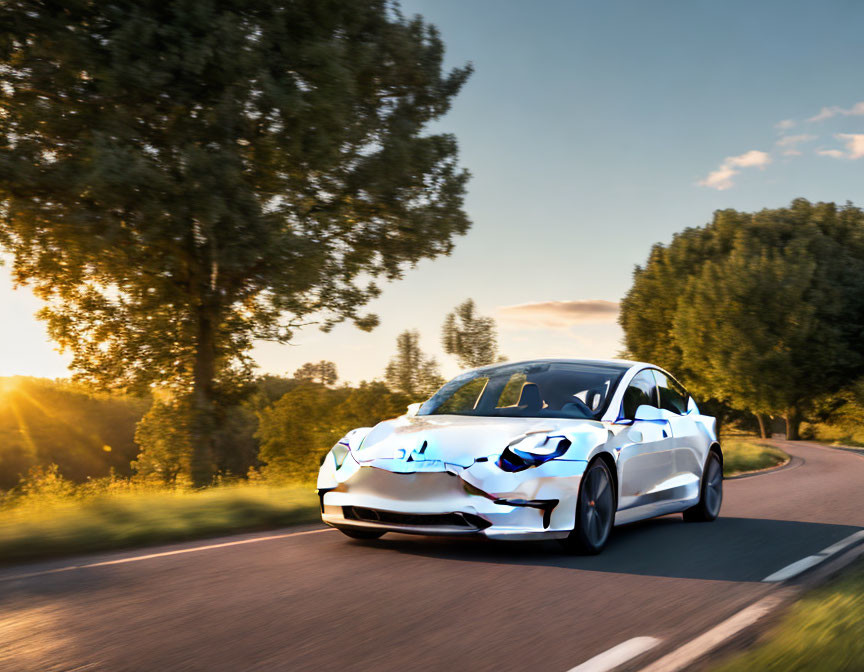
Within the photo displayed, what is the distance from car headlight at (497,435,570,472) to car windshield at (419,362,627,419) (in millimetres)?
807

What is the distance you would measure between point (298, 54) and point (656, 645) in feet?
50.4

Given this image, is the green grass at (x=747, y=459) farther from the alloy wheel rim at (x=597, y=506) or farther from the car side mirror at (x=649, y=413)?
the alloy wheel rim at (x=597, y=506)

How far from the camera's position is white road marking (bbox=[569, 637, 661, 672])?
12.9 feet

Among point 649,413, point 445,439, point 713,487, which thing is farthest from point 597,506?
point 713,487

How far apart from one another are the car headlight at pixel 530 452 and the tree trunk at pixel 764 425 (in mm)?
49907

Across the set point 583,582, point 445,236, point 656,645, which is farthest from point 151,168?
point 656,645

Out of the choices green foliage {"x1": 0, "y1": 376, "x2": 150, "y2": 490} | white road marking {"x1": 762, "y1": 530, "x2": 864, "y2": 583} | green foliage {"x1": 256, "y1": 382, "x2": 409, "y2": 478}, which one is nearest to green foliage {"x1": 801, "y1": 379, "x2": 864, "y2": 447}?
green foliage {"x1": 256, "y1": 382, "x2": 409, "y2": 478}

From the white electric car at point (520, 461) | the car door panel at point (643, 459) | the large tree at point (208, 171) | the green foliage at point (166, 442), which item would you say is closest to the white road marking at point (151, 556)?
the white electric car at point (520, 461)

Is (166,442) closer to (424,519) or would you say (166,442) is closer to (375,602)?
(424,519)

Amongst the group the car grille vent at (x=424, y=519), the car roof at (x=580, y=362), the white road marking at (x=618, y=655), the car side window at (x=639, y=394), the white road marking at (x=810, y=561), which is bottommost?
the white road marking at (x=810, y=561)

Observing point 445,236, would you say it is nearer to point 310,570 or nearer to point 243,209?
point 243,209

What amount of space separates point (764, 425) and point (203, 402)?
1769 inches

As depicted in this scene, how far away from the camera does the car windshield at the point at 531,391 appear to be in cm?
780

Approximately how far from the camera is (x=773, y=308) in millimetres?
45812
